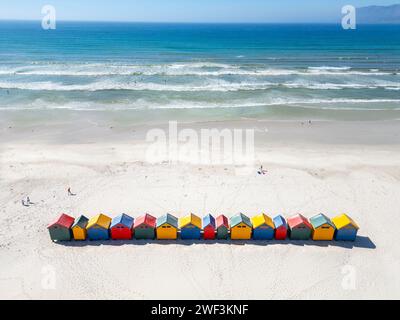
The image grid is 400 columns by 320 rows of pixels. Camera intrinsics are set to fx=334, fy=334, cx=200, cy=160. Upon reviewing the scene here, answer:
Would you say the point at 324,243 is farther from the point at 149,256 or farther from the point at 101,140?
the point at 101,140

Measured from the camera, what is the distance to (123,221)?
14.9 metres

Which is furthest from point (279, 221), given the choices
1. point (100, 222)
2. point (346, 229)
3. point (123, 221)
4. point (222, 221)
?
point (100, 222)

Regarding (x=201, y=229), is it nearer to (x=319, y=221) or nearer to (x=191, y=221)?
(x=191, y=221)

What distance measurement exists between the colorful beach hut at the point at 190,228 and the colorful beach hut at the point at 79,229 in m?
4.25

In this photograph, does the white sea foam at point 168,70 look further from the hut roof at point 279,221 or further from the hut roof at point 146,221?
the hut roof at point 279,221

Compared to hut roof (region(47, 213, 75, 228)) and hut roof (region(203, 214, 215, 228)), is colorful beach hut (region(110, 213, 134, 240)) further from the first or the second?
hut roof (region(203, 214, 215, 228))

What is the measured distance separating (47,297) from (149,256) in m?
4.01

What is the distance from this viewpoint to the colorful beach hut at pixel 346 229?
47.7 ft

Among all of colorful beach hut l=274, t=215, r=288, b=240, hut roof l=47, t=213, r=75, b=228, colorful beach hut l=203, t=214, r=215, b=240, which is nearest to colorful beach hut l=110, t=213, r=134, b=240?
hut roof l=47, t=213, r=75, b=228

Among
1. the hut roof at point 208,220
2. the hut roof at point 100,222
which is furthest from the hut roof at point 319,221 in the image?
the hut roof at point 100,222

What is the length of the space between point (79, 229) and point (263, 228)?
8068 mm

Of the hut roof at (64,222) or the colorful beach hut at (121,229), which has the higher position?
the hut roof at (64,222)

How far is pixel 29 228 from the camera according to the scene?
51.1ft

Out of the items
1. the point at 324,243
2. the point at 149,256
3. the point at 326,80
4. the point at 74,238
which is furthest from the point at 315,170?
the point at 326,80
